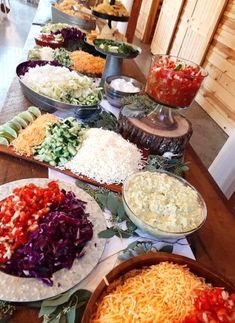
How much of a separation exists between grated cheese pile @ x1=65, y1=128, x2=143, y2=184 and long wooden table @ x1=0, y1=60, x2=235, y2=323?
0.13 meters

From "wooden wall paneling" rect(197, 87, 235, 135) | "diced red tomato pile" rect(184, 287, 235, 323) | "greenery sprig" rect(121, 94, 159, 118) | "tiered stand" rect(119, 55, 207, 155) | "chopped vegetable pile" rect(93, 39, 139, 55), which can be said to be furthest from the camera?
"wooden wall paneling" rect(197, 87, 235, 135)

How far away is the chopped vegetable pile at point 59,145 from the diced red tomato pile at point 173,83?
352 mm

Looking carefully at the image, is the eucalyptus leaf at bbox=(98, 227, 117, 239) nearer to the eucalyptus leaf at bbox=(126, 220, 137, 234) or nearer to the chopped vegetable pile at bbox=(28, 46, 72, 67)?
the eucalyptus leaf at bbox=(126, 220, 137, 234)

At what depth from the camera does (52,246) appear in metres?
0.61

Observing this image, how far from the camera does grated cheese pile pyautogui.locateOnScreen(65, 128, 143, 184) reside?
91 cm

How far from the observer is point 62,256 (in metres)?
0.62

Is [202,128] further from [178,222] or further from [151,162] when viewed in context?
[178,222]

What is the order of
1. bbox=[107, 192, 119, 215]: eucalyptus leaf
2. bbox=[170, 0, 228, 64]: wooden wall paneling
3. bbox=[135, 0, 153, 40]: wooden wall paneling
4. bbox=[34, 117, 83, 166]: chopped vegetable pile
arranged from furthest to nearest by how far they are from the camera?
bbox=[135, 0, 153, 40]: wooden wall paneling → bbox=[170, 0, 228, 64]: wooden wall paneling → bbox=[34, 117, 83, 166]: chopped vegetable pile → bbox=[107, 192, 119, 215]: eucalyptus leaf

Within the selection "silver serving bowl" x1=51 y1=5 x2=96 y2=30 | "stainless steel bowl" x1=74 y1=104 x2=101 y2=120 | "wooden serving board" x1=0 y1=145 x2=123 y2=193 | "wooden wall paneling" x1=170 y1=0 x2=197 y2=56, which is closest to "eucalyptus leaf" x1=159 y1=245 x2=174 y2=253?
"wooden serving board" x1=0 y1=145 x2=123 y2=193

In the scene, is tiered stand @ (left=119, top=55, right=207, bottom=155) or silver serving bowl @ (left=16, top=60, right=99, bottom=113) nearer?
tiered stand @ (left=119, top=55, right=207, bottom=155)

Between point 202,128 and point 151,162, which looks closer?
point 151,162

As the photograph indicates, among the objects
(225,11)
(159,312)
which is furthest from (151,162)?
(225,11)

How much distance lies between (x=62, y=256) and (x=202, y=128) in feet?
9.47

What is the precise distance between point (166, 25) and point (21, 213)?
4.95 m
